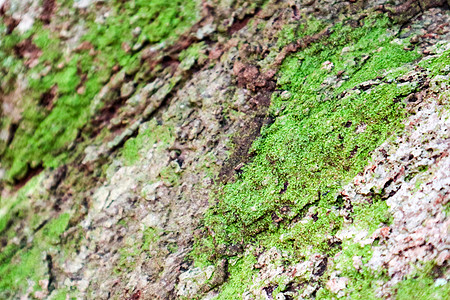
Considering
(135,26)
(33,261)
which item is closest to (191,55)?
(135,26)

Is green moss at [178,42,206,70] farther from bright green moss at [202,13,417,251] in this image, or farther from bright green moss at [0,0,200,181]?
bright green moss at [202,13,417,251]

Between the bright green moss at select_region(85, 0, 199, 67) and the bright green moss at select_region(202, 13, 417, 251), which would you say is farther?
the bright green moss at select_region(85, 0, 199, 67)

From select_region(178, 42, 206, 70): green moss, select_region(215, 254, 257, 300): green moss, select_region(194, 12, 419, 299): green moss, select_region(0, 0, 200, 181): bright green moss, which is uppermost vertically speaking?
select_region(0, 0, 200, 181): bright green moss

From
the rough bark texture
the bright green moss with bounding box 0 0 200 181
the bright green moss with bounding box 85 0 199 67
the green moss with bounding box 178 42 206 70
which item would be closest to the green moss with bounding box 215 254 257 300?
the rough bark texture

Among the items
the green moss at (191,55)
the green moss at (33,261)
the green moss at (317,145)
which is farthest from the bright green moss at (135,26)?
the green moss at (33,261)

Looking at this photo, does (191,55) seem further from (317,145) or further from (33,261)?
(33,261)

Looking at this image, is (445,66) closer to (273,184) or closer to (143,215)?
(273,184)

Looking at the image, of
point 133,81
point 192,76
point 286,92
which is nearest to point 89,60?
point 133,81

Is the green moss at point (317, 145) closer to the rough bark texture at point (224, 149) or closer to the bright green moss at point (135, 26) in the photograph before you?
the rough bark texture at point (224, 149)
